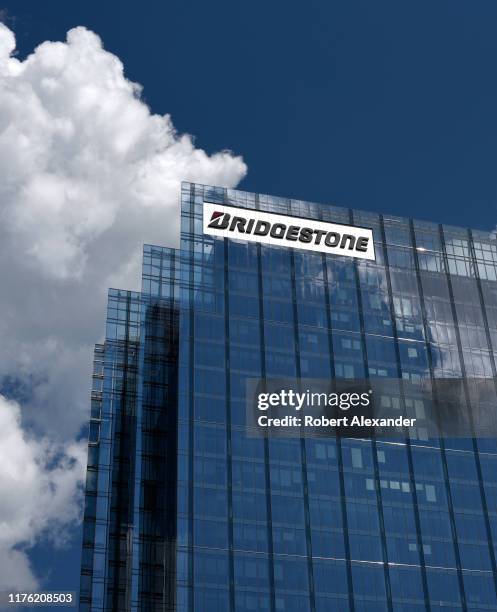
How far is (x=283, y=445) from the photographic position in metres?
134

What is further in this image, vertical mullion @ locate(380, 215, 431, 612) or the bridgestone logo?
the bridgestone logo

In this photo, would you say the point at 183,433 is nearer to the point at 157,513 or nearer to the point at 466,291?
the point at 157,513

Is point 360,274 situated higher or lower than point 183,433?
higher

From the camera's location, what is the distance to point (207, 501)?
419 feet

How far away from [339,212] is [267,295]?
66.4 ft

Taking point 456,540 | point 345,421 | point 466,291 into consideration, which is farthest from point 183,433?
point 466,291

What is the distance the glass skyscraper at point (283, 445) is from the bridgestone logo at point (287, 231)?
1.17m

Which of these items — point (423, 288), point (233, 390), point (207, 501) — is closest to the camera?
point (207, 501)

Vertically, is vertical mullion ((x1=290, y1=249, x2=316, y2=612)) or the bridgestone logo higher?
the bridgestone logo

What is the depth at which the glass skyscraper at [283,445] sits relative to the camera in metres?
127

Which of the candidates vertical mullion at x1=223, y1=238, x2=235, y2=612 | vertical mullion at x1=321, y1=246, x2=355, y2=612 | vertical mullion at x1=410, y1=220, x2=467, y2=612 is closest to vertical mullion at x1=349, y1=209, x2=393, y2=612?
vertical mullion at x1=321, y1=246, x2=355, y2=612

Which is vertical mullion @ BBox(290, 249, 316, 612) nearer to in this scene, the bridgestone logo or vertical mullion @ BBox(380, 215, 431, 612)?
the bridgestone logo

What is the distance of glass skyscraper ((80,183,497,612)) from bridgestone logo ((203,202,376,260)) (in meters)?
1.17

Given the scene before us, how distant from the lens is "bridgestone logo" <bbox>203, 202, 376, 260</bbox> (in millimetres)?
151625
